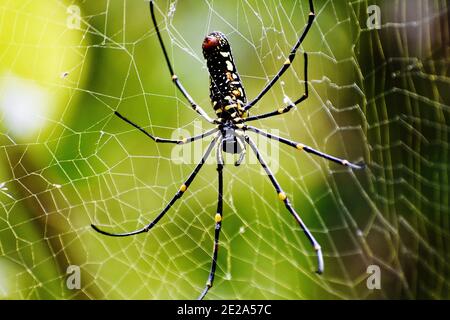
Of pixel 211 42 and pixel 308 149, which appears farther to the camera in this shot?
pixel 308 149

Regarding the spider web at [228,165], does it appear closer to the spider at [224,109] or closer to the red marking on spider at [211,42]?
the spider at [224,109]

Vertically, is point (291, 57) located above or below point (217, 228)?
above

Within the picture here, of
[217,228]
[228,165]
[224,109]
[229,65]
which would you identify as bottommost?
[217,228]

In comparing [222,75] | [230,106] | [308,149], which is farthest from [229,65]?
[308,149]

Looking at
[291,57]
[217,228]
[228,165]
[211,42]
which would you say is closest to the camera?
[211,42]

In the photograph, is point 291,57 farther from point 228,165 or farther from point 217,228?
point 228,165

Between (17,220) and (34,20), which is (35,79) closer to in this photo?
(34,20)
